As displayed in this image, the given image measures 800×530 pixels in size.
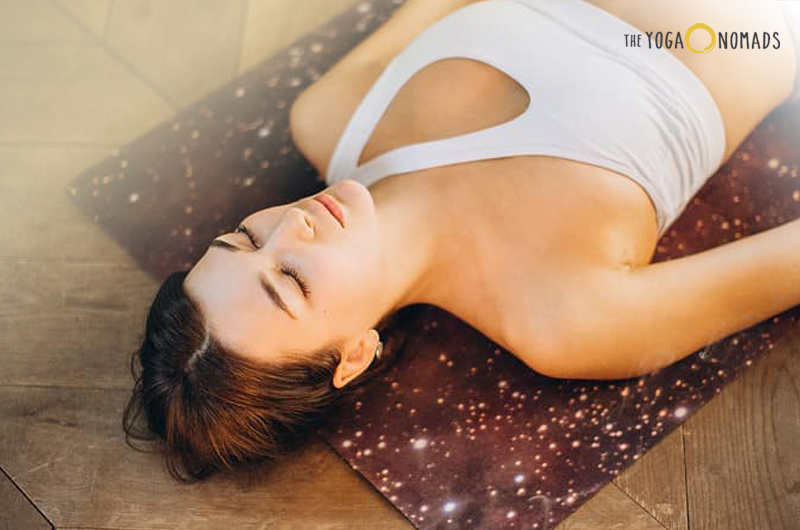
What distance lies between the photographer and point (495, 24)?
1.31m

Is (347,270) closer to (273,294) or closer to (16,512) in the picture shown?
(273,294)

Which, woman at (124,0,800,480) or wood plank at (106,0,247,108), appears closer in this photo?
woman at (124,0,800,480)

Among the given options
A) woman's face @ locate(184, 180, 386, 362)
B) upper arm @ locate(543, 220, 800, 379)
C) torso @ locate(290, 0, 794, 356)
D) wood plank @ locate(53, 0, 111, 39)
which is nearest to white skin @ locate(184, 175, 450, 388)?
woman's face @ locate(184, 180, 386, 362)

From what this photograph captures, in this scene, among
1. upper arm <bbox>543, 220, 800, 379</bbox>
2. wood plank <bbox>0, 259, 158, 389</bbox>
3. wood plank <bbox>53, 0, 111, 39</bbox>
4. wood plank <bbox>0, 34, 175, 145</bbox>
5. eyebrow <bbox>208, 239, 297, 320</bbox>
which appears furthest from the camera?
wood plank <bbox>53, 0, 111, 39</bbox>

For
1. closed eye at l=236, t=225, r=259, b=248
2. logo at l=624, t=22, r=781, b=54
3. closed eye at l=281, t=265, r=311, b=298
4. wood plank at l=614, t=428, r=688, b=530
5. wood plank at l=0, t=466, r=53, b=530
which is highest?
logo at l=624, t=22, r=781, b=54

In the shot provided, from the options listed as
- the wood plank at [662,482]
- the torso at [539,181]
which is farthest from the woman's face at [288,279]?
the wood plank at [662,482]

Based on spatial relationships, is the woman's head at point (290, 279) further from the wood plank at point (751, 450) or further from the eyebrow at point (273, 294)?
the wood plank at point (751, 450)

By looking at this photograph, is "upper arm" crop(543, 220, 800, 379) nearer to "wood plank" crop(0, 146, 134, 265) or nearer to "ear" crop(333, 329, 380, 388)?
"ear" crop(333, 329, 380, 388)

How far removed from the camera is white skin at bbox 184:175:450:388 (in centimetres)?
111

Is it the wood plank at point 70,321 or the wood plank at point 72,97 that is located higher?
the wood plank at point 72,97

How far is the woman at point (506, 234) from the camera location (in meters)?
1.14

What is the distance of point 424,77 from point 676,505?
69 cm

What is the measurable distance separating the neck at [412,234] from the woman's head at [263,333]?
0.07m

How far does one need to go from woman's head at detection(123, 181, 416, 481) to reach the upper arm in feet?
0.90
